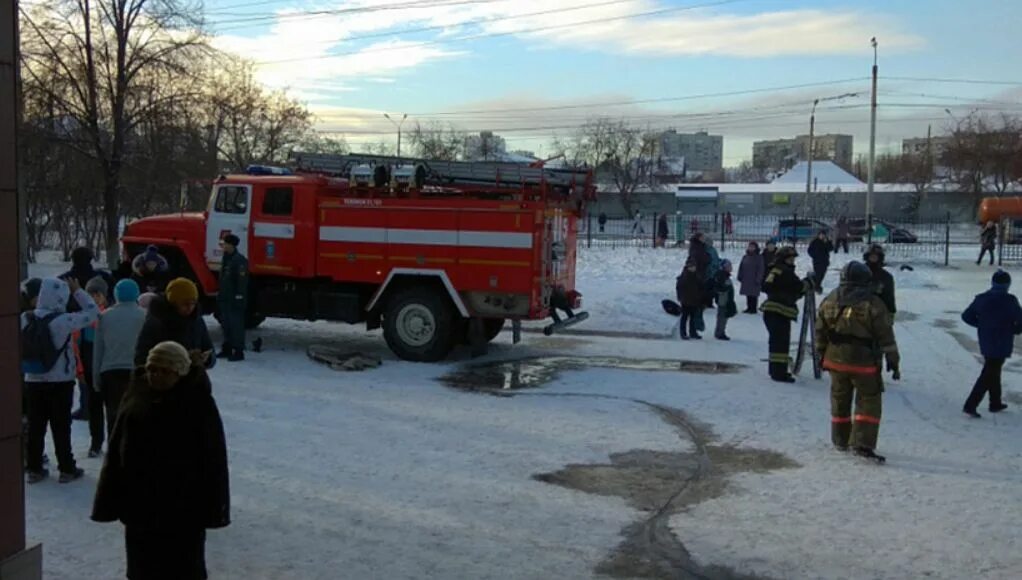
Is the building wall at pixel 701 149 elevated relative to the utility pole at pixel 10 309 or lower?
elevated

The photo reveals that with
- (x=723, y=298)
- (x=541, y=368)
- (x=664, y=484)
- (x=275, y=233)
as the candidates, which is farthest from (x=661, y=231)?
(x=664, y=484)

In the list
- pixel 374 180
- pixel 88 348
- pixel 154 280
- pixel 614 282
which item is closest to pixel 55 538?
pixel 88 348

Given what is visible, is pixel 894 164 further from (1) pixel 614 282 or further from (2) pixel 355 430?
(2) pixel 355 430

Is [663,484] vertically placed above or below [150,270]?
below

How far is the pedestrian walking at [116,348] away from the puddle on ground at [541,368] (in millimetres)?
4883

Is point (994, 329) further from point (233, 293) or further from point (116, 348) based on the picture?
point (233, 293)

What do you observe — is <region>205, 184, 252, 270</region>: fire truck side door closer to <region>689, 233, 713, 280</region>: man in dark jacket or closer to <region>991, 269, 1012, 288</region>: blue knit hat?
<region>689, 233, 713, 280</region>: man in dark jacket

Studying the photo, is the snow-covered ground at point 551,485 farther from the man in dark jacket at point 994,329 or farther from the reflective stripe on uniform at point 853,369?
the reflective stripe on uniform at point 853,369

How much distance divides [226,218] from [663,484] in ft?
29.1

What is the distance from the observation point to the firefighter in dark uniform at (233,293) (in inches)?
496

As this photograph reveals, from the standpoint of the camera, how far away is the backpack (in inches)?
267

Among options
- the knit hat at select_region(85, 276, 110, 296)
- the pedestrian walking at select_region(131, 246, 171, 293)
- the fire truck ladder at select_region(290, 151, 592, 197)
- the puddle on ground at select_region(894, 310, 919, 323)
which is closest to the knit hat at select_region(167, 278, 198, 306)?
the knit hat at select_region(85, 276, 110, 296)

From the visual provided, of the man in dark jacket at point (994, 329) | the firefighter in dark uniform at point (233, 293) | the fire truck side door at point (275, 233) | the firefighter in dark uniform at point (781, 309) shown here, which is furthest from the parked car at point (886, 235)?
the firefighter in dark uniform at point (233, 293)

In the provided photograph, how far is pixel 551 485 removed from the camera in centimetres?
729
